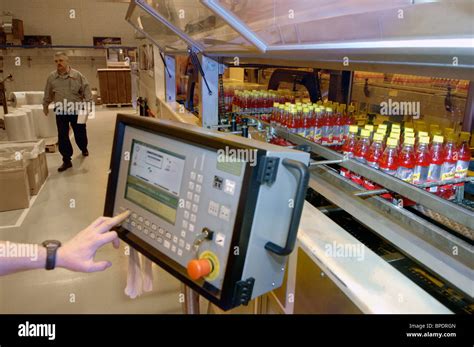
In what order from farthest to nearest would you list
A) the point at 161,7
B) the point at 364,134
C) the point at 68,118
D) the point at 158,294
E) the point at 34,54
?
the point at 34,54, the point at 68,118, the point at 161,7, the point at 158,294, the point at 364,134

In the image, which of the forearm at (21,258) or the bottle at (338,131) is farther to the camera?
the bottle at (338,131)

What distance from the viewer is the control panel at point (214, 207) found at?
73cm

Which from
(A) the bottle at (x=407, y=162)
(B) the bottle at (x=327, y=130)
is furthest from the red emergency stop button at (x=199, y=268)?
(B) the bottle at (x=327, y=130)

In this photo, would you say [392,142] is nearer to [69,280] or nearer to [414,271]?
[414,271]

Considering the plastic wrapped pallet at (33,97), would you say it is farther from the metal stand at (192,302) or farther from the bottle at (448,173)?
the bottle at (448,173)

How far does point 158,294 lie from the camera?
2.39 m

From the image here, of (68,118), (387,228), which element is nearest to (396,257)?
(387,228)

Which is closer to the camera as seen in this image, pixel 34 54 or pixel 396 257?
pixel 396 257

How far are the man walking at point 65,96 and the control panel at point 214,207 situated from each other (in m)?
4.29

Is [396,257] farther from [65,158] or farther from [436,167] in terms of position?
[65,158]

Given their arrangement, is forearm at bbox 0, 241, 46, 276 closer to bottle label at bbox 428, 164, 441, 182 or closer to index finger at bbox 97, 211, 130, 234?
index finger at bbox 97, 211, 130, 234

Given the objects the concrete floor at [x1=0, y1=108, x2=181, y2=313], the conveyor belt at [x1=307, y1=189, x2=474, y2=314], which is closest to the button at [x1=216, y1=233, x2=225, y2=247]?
the conveyor belt at [x1=307, y1=189, x2=474, y2=314]
